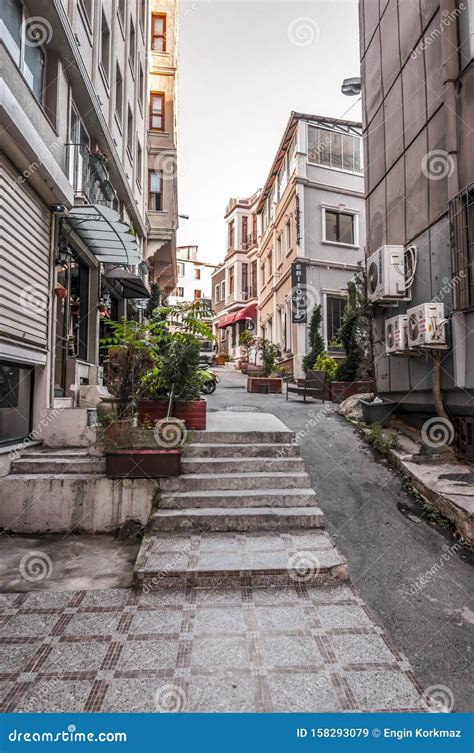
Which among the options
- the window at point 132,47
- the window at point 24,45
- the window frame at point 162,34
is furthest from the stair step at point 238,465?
the window frame at point 162,34

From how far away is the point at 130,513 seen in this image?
4715 mm

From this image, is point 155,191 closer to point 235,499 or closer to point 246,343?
point 246,343

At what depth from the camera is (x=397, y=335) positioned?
6.97 m

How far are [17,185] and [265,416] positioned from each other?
522 cm

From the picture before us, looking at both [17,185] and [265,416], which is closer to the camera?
[17,185]

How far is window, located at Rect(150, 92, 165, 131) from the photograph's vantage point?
16.9 meters

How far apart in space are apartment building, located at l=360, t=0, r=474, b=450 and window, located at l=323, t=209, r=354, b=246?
314 inches

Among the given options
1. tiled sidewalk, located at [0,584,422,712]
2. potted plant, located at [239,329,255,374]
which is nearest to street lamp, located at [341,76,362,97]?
tiled sidewalk, located at [0,584,422,712]

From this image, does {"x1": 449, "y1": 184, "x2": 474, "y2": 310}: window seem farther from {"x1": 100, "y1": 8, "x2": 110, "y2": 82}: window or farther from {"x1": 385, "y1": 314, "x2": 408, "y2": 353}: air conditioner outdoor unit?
{"x1": 100, "y1": 8, "x2": 110, "y2": 82}: window

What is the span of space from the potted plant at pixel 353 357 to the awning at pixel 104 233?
17.5ft

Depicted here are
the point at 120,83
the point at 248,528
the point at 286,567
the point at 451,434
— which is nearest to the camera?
the point at 286,567

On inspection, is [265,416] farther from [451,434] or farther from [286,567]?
[286,567]

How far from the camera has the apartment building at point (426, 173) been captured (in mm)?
5805
